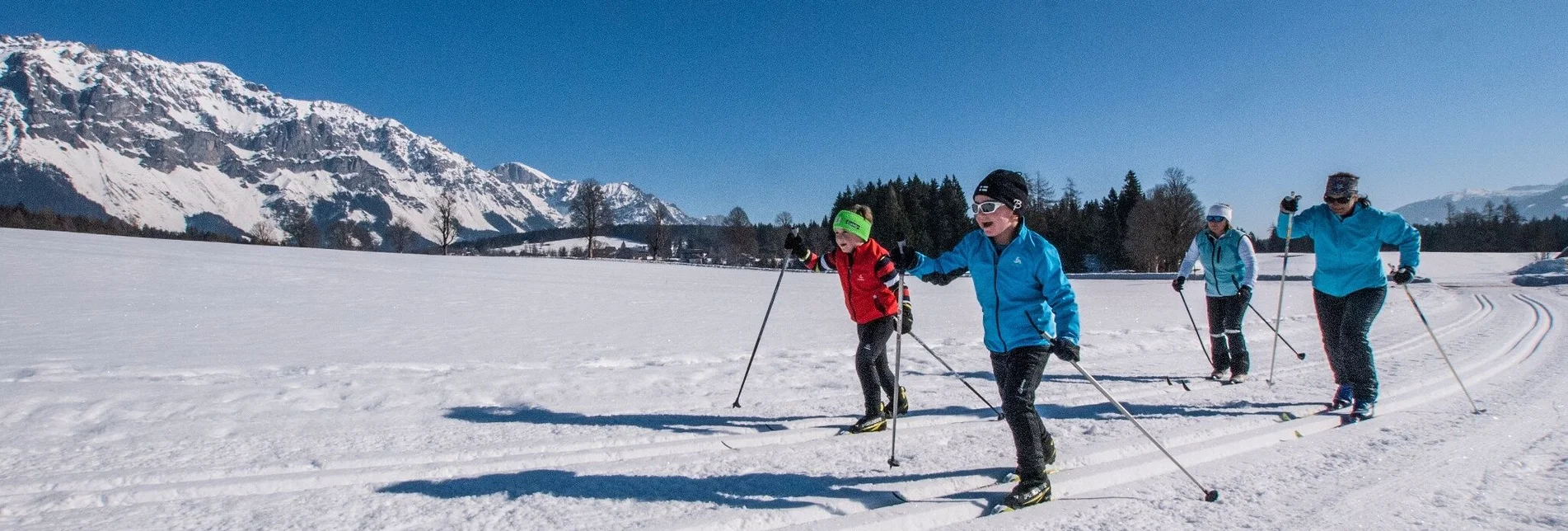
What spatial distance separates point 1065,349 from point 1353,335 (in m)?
3.76

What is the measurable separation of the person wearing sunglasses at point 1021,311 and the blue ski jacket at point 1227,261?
14.1 feet

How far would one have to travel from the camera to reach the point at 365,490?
3.34 m

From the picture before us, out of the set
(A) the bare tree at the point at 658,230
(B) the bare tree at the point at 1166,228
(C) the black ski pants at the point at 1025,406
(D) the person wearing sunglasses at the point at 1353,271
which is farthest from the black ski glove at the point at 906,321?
(A) the bare tree at the point at 658,230

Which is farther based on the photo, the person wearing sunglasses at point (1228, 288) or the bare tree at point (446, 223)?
the bare tree at point (446, 223)

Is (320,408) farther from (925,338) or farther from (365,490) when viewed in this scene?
(925,338)

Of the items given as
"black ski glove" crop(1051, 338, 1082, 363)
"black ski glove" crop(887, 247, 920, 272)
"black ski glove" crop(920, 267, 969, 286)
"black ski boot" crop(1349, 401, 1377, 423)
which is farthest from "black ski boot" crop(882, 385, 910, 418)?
"black ski boot" crop(1349, 401, 1377, 423)

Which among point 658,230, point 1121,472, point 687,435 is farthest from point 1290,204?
point 658,230

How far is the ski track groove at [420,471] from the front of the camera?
3184 millimetres

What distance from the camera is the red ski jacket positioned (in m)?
4.49

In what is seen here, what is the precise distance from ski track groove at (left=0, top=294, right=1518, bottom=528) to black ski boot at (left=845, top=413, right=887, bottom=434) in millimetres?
147

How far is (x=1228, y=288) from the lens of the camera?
22.4 feet

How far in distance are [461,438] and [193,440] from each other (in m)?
1.60

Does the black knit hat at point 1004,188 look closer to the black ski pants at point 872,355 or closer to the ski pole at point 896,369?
the ski pole at point 896,369

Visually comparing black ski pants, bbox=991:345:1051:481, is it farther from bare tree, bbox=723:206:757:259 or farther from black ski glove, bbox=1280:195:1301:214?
bare tree, bbox=723:206:757:259
